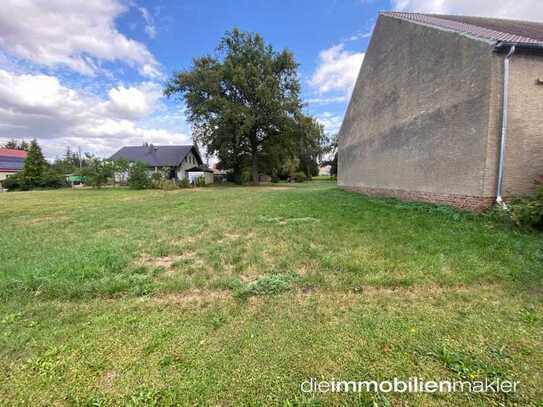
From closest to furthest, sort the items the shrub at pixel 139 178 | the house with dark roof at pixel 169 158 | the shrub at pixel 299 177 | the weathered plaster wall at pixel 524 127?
1. the weathered plaster wall at pixel 524 127
2. the shrub at pixel 139 178
3. the house with dark roof at pixel 169 158
4. the shrub at pixel 299 177

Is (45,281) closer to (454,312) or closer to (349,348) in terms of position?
(349,348)

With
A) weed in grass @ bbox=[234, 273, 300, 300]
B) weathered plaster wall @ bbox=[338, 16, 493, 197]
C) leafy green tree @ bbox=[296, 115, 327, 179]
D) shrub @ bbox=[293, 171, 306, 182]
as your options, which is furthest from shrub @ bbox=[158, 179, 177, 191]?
weed in grass @ bbox=[234, 273, 300, 300]

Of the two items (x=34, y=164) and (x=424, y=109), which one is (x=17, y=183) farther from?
(x=424, y=109)

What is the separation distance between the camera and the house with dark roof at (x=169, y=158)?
30.0 m

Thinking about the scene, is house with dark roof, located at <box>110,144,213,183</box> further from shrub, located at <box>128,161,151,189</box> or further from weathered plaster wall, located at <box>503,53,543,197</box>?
weathered plaster wall, located at <box>503,53,543,197</box>

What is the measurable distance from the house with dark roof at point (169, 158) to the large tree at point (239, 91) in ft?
24.5

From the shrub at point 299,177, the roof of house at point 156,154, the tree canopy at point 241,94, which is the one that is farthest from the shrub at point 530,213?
the shrub at point 299,177

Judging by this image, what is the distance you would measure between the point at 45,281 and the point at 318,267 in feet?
12.4

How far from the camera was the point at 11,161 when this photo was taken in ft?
124

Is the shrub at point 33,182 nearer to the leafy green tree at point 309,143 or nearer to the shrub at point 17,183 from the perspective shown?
the shrub at point 17,183

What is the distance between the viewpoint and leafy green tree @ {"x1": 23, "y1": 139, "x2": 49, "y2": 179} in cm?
2689

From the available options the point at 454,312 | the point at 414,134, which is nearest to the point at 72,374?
the point at 454,312

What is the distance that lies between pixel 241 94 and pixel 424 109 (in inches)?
794

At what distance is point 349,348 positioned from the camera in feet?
6.41
